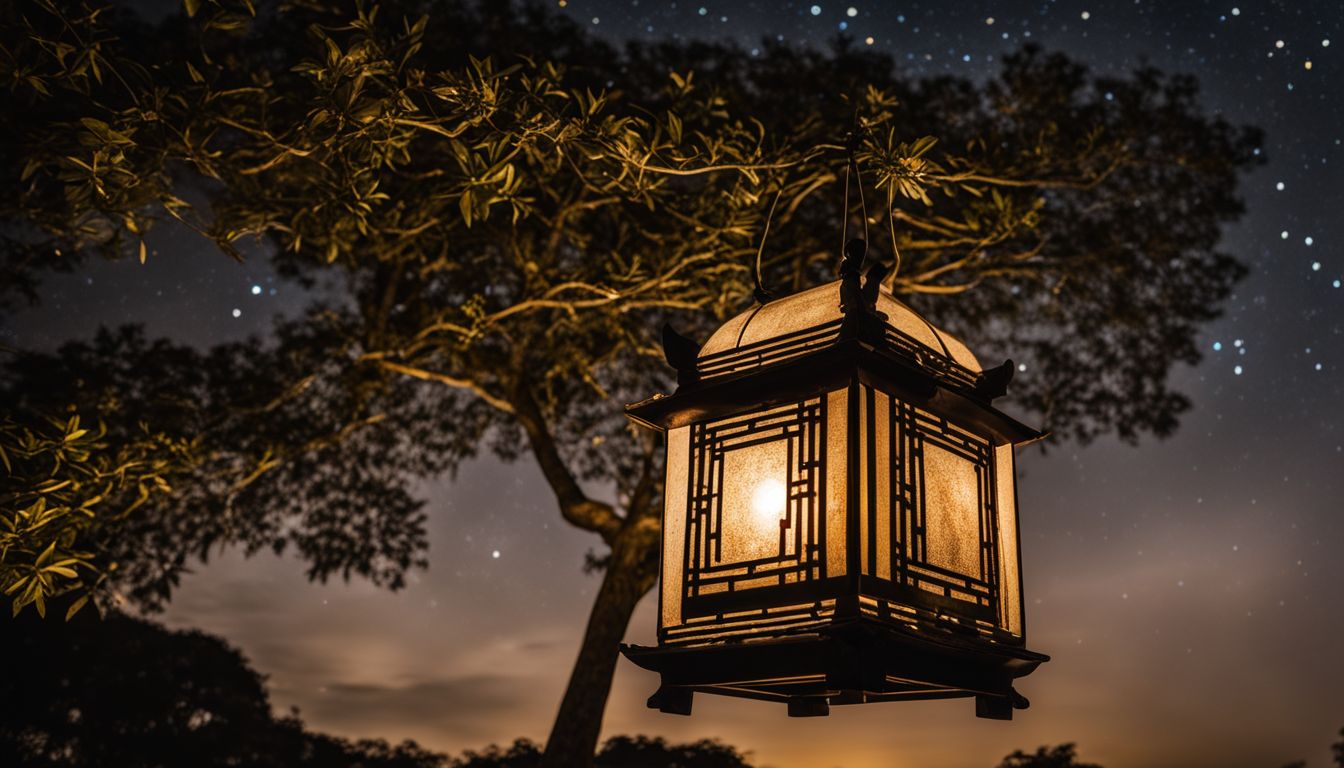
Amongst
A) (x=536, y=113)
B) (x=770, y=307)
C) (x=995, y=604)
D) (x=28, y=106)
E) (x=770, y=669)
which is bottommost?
(x=770, y=669)

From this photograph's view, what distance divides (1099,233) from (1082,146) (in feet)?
6.11

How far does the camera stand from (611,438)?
8.95 meters

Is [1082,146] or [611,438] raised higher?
[1082,146]

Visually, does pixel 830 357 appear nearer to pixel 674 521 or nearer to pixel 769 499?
pixel 769 499

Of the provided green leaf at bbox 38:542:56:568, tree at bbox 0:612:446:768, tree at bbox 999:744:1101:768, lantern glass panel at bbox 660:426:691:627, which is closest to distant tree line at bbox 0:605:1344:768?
tree at bbox 0:612:446:768

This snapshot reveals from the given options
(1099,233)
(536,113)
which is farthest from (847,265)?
(1099,233)

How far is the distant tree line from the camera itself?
34.3 feet

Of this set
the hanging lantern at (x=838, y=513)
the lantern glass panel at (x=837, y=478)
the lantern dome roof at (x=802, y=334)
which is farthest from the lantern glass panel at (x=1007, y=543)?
the lantern glass panel at (x=837, y=478)

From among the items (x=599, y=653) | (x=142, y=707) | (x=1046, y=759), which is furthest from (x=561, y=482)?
(x=142, y=707)

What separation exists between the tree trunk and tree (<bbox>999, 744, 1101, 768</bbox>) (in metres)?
3.75

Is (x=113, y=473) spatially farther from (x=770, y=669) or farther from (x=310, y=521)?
(x=310, y=521)

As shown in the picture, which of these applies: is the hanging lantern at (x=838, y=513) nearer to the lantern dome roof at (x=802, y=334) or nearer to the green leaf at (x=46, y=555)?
the lantern dome roof at (x=802, y=334)

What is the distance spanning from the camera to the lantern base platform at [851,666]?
178 centimetres

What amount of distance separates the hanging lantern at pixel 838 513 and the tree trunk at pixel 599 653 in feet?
16.3
